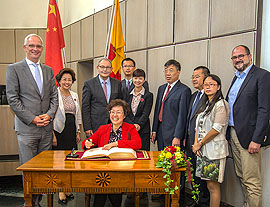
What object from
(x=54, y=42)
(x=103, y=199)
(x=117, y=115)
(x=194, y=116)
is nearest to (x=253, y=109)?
(x=194, y=116)

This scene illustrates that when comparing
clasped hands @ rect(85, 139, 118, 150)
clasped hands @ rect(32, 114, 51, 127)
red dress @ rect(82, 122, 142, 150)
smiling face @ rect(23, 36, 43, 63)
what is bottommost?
clasped hands @ rect(85, 139, 118, 150)

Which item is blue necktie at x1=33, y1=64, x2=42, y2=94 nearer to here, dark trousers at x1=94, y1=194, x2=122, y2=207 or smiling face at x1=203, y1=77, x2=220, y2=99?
dark trousers at x1=94, y1=194, x2=122, y2=207

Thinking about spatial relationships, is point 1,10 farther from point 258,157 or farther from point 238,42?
point 258,157

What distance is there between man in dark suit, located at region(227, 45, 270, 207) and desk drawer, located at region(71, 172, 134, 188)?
1.27 metres

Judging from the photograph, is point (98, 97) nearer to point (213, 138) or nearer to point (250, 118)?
point (213, 138)

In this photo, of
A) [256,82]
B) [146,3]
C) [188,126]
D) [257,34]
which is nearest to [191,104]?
[188,126]

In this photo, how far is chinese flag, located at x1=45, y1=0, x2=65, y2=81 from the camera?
477 centimetres

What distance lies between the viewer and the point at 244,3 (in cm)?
328

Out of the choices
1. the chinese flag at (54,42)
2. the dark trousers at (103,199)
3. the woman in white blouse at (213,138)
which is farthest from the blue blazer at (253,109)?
the chinese flag at (54,42)

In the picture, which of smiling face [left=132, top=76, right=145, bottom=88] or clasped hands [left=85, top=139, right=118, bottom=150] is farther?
smiling face [left=132, top=76, right=145, bottom=88]

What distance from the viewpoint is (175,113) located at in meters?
3.53

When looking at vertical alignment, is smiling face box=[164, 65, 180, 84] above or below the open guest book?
above

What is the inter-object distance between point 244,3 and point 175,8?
1.34 metres

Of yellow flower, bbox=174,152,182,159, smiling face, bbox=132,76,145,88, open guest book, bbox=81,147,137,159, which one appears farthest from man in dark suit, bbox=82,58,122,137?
yellow flower, bbox=174,152,182,159
